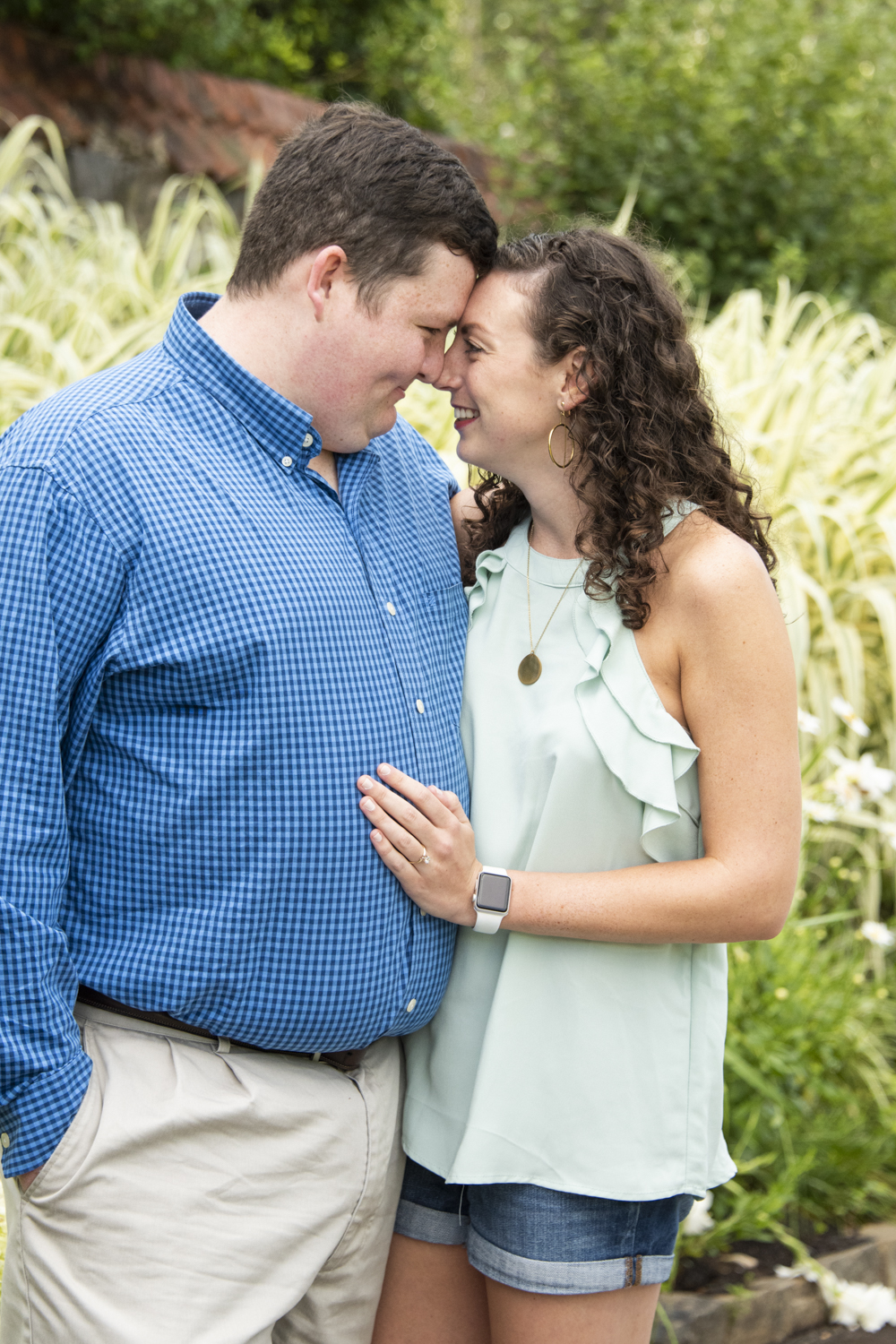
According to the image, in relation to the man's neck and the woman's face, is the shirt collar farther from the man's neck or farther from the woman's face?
the woman's face

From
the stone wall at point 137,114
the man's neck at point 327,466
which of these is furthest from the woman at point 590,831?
the stone wall at point 137,114

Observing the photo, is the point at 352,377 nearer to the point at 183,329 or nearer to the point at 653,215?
the point at 183,329

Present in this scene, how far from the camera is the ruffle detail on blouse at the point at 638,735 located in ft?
5.51

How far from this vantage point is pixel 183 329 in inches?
66.5

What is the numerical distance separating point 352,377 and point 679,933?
90 centimetres

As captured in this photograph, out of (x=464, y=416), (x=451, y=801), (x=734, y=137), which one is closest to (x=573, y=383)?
(x=464, y=416)

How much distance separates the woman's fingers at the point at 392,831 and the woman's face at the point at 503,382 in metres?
0.59

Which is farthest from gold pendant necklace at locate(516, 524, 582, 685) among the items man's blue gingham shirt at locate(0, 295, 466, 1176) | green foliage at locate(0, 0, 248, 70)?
green foliage at locate(0, 0, 248, 70)

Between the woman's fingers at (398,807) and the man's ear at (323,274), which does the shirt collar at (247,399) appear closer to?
the man's ear at (323,274)

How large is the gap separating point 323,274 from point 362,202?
11 cm

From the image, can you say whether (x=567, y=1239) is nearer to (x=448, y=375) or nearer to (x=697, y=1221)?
(x=697, y=1221)

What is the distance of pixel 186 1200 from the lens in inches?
60.1

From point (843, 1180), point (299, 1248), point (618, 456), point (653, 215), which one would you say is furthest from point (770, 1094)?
point (653, 215)

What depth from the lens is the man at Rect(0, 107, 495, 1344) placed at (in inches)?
56.9
